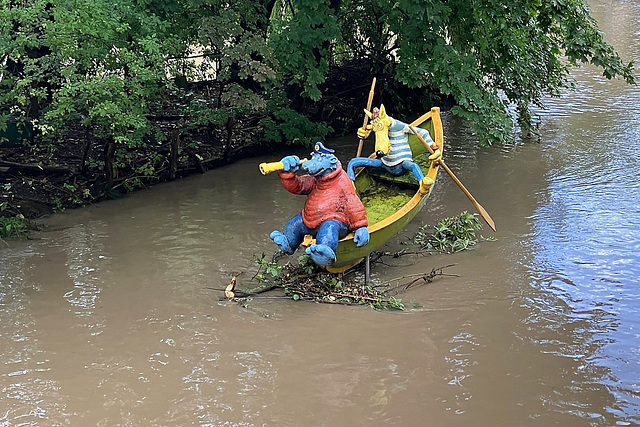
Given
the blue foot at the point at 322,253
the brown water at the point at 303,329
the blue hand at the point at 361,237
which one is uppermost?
the blue hand at the point at 361,237

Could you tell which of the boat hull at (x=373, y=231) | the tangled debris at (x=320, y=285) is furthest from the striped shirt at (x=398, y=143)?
the tangled debris at (x=320, y=285)

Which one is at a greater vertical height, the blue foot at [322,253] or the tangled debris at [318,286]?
the blue foot at [322,253]

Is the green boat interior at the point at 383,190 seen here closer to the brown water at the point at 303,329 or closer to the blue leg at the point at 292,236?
the brown water at the point at 303,329

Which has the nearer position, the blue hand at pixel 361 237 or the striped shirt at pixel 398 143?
the blue hand at pixel 361 237

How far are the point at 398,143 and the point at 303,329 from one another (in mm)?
2907

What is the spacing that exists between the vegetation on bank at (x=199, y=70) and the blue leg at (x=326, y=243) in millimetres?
3656

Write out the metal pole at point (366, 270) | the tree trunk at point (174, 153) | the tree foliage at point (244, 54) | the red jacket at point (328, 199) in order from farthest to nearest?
1. the tree trunk at point (174, 153)
2. the tree foliage at point (244, 54)
3. the metal pole at point (366, 270)
4. the red jacket at point (328, 199)

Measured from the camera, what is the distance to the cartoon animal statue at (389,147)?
819 centimetres

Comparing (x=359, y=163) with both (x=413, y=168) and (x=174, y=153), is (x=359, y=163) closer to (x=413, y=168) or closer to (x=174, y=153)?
(x=413, y=168)

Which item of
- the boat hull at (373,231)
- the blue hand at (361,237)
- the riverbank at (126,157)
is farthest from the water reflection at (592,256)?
the riverbank at (126,157)

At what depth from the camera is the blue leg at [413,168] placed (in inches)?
315

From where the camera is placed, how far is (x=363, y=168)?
8836 mm

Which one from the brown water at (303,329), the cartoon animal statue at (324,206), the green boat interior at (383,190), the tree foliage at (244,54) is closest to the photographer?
the brown water at (303,329)

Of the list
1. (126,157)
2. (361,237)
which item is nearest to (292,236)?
(361,237)
